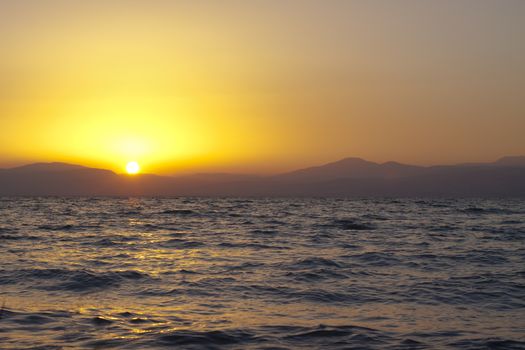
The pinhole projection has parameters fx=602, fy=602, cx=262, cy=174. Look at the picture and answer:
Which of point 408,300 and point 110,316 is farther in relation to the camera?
point 408,300

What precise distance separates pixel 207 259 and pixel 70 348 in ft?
43.9

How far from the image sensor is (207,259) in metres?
24.1

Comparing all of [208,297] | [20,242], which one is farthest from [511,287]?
[20,242]

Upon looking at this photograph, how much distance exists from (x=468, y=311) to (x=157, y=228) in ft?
100

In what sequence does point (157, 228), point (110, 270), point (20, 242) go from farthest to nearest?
point (157, 228), point (20, 242), point (110, 270)

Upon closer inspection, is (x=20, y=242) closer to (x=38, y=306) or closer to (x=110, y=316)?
(x=38, y=306)

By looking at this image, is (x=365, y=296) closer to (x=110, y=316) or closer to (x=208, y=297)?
(x=208, y=297)

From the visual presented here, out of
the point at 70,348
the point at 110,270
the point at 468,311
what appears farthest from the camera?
the point at 110,270

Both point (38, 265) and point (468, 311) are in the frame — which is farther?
point (38, 265)

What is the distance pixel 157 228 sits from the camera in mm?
42469

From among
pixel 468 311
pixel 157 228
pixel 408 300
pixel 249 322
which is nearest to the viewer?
pixel 249 322

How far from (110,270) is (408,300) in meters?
10.2

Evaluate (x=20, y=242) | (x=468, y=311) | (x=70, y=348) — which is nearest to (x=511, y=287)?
(x=468, y=311)

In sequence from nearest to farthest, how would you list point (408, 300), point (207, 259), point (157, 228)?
point (408, 300) → point (207, 259) → point (157, 228)
